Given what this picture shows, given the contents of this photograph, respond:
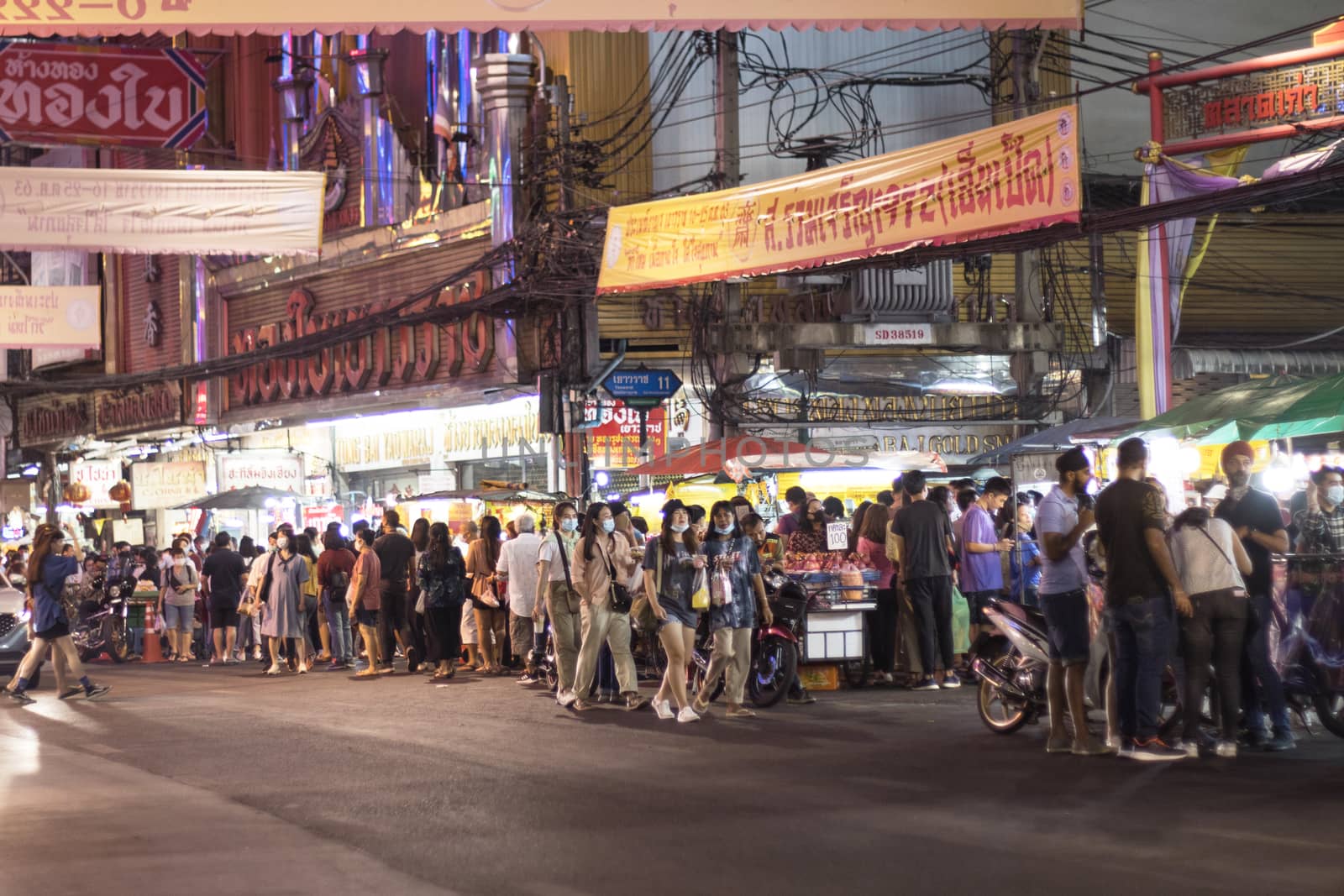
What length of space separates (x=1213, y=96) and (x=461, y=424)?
15.1 m

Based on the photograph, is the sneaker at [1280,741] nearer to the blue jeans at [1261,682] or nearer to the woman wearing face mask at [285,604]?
the blue jeans at [1261,682]

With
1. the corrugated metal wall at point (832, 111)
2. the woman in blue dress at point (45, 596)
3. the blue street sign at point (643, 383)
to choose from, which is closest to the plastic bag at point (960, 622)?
the blue street sign at point (643, 383)

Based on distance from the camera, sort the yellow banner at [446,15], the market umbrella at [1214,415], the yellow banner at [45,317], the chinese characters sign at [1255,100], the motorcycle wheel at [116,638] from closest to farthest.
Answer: the yellow banner at [446,15]
the market umbrella at [1214,415]
the chinese characters sign at [1255,100]
the yellow banner at [45,317]
the motorcycle wheel at [116,638]

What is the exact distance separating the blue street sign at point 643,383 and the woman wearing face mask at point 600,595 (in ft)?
34.5

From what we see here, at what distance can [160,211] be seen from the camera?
16.3m

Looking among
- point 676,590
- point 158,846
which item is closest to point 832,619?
point 676,590

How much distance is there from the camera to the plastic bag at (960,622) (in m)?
17.8

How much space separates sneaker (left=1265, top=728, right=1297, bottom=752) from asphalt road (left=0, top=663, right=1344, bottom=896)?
0.19 meters

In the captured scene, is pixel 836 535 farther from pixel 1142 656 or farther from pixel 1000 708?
pixel 1142 656

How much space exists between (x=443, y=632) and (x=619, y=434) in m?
7.38

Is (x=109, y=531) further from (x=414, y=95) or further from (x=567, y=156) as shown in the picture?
(x=567, y=156)

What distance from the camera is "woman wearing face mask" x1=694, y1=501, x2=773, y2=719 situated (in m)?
14.4

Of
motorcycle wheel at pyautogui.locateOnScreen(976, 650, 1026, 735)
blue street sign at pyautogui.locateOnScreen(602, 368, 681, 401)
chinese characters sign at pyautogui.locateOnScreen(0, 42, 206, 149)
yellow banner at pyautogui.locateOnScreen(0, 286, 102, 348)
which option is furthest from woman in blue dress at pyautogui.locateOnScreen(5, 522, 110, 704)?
motorcycle wheel at pyautogui.locateOnScreen(976, 650, 1026, 735)

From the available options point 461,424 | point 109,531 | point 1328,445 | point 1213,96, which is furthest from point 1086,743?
point 109,531
